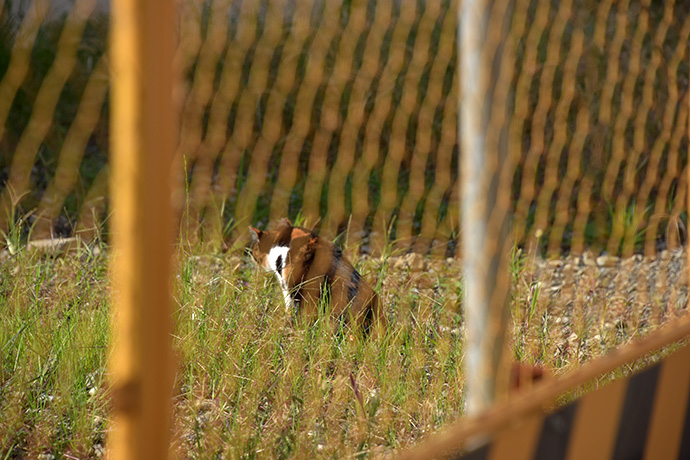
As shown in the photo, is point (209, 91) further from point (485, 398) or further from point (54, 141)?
point (485, 398)

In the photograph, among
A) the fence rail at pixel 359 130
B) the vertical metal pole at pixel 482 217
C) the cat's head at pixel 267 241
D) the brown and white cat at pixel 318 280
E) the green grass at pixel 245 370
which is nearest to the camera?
the vertical metal pole at pixel 482 217

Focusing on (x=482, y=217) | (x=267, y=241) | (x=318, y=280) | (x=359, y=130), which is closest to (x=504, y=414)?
(x=482, y=217)

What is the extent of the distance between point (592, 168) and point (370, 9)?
2129 mm

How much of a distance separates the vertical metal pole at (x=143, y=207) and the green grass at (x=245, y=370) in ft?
3.16

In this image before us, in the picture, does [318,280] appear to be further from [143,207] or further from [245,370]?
[143,207]

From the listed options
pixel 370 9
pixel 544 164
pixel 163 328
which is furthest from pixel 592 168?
pixel 163 328

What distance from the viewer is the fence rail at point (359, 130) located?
16.7 ft

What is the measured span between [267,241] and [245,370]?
1019 millimetres

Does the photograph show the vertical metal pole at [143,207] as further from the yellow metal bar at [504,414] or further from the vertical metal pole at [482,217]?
the vertical metal pole at [482,217]

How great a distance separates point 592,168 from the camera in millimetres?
6195

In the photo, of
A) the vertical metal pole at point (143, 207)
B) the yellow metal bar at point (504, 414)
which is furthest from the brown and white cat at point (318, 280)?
the vertical metal pole at point (143, 207)

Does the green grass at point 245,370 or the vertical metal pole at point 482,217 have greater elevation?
the vertical metal pole at point 482,217

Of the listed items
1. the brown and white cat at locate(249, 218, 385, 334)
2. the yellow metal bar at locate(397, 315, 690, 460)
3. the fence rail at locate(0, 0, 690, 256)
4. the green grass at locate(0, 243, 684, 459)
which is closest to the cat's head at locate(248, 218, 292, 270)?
the brown and white cat at locate(249, 218, 385, 334)

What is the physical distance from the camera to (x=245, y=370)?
9.61 ft
